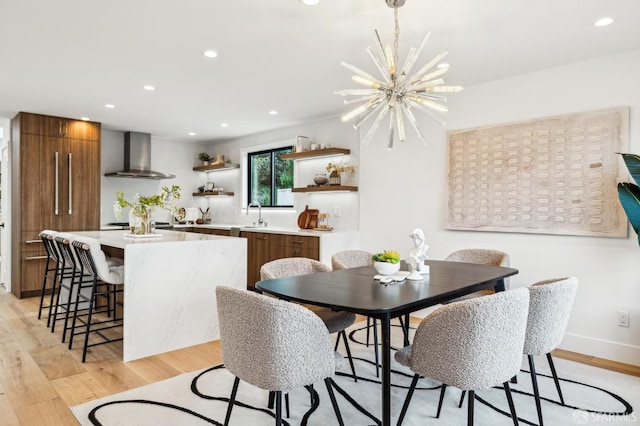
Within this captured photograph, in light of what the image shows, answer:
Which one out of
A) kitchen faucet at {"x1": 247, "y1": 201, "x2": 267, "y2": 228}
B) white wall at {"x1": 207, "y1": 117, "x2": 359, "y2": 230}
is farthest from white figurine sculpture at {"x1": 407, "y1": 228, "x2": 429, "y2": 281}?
kitchen faucet at {"x1": 247, "y1": 201, "x2": 267, "y2": 228}

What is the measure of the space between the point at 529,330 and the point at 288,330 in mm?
1277

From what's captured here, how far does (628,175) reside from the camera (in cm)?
A: 318

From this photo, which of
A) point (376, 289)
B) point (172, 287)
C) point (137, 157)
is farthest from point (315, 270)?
point (137, 157)

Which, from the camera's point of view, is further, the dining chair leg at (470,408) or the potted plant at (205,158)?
the potted plant at (205,158)

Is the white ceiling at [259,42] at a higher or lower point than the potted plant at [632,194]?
higher

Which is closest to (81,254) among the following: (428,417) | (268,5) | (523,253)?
(268,5)

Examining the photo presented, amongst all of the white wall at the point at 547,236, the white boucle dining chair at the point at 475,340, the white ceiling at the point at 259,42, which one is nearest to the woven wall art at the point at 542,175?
the white wall at the point at 547,236

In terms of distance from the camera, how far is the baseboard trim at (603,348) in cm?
321

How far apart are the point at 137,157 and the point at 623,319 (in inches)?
256

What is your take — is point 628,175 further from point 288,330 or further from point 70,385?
point 70,385

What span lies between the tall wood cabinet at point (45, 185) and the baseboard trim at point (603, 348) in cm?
588

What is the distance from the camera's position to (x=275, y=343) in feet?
5.41

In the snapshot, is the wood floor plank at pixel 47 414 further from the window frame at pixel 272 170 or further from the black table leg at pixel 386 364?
the window frame at pixel 272 170

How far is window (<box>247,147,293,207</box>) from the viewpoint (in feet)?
21.1
